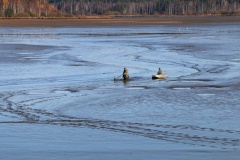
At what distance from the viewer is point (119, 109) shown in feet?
64.4

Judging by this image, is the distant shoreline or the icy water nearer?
the icy water

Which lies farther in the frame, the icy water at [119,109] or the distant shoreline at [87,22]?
the distant shoreline at [87,22]

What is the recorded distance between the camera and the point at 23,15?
150 metres

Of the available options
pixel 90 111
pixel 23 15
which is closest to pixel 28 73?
pixel 90 111

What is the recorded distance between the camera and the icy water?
14.0 meters

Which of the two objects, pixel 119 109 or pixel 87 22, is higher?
pixel 119 109

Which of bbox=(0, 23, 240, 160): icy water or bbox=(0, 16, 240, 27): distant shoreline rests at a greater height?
bbox=(0, 23, 240, 160): icy water

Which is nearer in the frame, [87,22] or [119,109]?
[119,109]

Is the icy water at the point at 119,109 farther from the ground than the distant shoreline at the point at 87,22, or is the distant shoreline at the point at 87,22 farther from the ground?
the icy water at the point at 119,109

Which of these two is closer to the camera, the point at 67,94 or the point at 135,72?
the point at 67,94

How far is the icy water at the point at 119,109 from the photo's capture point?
1399cm

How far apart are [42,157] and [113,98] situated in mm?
9015

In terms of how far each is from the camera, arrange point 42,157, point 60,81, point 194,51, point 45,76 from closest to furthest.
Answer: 1. point 42,157
2. point 60,81
3. point 45,76
4. point 194,51

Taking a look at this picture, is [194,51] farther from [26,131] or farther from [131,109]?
[26,131]
